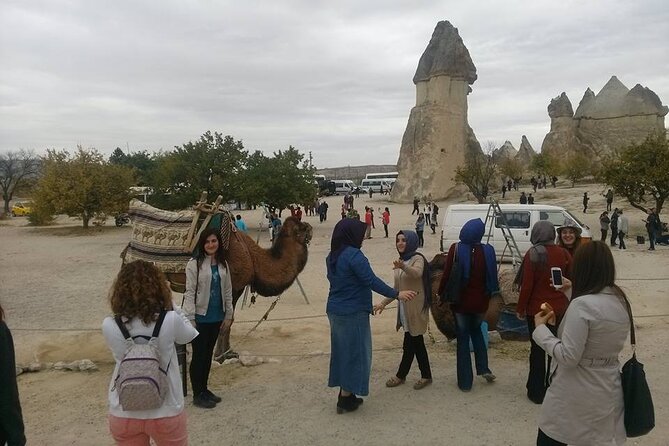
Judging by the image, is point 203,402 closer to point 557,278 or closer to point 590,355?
point 557,278

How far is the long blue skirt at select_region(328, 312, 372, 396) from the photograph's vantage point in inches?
184

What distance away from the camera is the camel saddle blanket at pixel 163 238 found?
21.9 feet

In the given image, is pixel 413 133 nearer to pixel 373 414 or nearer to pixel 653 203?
pixel 653 203

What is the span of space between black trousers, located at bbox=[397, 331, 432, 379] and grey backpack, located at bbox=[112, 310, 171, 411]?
2.94 m

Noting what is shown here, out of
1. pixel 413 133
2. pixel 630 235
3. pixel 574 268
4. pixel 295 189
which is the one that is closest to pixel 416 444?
pixel 574 268

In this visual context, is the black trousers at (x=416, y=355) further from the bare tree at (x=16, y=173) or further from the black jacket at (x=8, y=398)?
the bare tree at (x=16, y=173)

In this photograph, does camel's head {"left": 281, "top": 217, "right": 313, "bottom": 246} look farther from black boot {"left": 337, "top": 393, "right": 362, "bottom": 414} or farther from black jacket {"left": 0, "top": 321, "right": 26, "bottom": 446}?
black jacket {"left": 0, "top": 321, "right": 26, "bottom": 446}

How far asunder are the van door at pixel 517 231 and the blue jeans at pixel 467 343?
10.2m

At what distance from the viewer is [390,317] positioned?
8734 mm

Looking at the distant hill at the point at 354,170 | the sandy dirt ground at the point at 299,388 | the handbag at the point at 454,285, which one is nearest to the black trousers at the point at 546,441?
the sandy dirt ground at the point at 299,388

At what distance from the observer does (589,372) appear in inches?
112

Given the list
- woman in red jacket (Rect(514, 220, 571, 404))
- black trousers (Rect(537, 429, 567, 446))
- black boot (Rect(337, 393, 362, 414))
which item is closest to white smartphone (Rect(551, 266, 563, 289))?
woman in red jacket (Rect(514, 220, 571, 404))

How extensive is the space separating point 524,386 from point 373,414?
167 centimetres

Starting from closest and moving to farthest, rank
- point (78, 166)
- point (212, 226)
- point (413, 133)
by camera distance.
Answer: point (212, 226), point (78, 166), point (413, 133)
